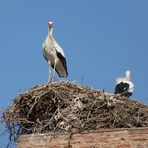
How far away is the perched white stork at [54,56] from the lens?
14.3 metres

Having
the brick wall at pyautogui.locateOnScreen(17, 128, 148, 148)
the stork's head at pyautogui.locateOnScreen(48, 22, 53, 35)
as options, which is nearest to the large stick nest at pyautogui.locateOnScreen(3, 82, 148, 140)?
the brick wall at pyautogui.locateOnScreen(17, 128, 148, 148)

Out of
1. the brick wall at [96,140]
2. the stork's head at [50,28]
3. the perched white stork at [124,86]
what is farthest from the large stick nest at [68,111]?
the stork's head at [50,28]

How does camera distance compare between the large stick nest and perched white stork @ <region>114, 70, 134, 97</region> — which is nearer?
the large stick nest

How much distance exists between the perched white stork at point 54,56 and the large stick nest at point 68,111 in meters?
2.83

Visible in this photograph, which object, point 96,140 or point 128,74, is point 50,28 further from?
point 96,140

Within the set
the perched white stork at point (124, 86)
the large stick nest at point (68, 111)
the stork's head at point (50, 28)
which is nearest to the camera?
the large stick nest at point (68, 111)

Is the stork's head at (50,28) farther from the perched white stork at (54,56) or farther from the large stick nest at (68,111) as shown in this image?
the large stick nest at (68,111)

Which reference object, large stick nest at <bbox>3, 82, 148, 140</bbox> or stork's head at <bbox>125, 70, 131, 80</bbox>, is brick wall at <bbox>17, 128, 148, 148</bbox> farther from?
stork's head at <bbox>125, 70, 131, 80</bbox>

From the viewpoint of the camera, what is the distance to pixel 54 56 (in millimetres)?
14305

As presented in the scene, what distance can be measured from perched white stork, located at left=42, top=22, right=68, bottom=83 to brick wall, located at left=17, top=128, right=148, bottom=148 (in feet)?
14.0

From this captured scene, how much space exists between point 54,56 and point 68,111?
3685mm

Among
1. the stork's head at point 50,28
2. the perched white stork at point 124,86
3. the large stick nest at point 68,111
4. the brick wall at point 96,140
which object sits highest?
the stork's head at point 50,28

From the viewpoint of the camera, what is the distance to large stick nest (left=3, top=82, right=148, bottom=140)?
1045 centimetres

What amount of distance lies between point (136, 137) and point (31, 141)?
196 cm
